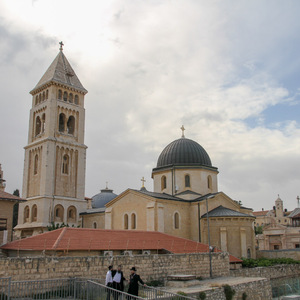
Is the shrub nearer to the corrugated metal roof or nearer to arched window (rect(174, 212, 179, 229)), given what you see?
the corrugated metal roof

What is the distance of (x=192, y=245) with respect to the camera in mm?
28516

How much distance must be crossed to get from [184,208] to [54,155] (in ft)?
55.4

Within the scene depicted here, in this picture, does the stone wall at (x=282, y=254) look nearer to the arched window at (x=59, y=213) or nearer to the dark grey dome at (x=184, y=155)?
the dark grey dome at (x=184, y=155)

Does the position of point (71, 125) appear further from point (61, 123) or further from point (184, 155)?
point (184, 155)

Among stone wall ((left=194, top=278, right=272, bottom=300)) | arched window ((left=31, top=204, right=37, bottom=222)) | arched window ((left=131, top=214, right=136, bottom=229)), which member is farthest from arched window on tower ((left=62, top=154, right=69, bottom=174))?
stone wall ((left=194, top=278, right=272, bottom=300))

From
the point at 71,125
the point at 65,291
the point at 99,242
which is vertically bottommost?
the point at 65,291

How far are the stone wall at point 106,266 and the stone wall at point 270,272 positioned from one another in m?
1.45

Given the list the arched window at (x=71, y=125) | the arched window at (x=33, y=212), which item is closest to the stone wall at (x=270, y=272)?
the arched window at (x=33, y=212)

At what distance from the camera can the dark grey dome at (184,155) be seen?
39.5m

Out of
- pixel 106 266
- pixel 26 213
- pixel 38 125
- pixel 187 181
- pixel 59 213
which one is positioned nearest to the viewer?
pixel 106 266

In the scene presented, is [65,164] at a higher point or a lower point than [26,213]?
higher

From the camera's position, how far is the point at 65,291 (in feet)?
51.1

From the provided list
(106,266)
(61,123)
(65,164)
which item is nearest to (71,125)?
(61,123)

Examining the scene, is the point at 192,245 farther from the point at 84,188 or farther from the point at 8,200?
the point at 84,188
